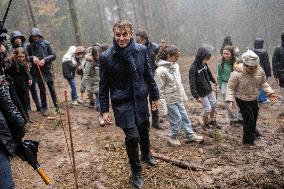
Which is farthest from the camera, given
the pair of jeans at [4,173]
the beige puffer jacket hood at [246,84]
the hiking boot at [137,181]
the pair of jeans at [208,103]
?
the pair of jeans at [208,103]

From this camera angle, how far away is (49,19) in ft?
98.3

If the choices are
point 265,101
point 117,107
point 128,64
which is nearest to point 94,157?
point 117,107

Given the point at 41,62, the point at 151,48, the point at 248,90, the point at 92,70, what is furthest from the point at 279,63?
the point at 41,62

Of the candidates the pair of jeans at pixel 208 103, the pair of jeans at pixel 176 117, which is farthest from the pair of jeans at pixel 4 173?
the pair of jeans at pixel 208 103

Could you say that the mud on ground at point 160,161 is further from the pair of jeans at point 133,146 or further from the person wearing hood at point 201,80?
the person wearing hood at point 201,80

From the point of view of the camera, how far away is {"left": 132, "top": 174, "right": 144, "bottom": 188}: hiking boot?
5.19 metres

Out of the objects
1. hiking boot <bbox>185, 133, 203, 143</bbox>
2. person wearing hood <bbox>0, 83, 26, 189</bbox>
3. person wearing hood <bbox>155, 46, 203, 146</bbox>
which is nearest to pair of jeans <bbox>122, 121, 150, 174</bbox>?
person wearing hood <bbox>155, 46, 203, 146</bbox>

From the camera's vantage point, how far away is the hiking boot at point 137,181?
5.19m

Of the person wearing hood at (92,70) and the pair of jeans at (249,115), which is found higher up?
the person wearing hood at (92,70)

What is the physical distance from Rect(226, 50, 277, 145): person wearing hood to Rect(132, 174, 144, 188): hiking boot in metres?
2.65

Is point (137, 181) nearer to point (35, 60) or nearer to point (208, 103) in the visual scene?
point (208, 103)

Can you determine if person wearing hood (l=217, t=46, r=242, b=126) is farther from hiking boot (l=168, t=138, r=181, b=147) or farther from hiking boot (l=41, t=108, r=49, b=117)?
hiking boot (l=41, t=108, r=49, b=117)

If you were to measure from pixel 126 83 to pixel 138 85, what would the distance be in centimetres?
18

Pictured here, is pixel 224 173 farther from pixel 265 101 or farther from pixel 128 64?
pixel 265 101
